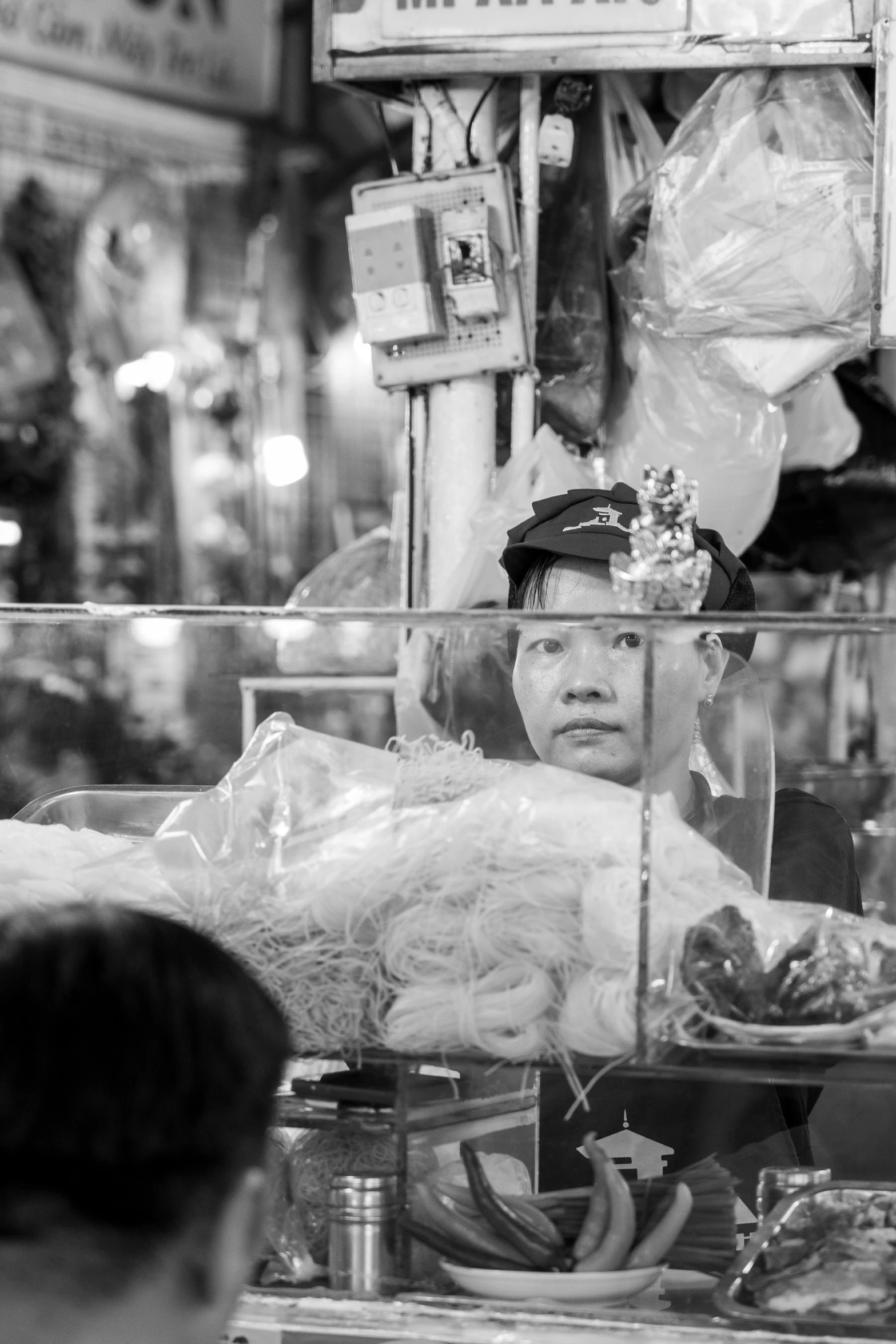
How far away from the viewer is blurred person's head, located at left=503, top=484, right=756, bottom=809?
54.9 inches

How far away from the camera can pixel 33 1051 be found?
0.87 m

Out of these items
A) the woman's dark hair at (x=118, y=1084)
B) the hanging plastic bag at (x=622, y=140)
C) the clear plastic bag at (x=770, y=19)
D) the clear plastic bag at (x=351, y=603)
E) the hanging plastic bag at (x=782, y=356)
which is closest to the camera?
the woman's dark hair at (x=118, y=1084)

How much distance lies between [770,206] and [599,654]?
129 cm

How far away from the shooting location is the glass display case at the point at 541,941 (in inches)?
49.9

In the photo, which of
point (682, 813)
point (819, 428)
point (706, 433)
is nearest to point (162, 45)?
point (819, 428)

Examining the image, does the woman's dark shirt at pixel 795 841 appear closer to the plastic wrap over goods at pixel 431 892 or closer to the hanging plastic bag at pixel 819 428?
the plastic wrap over goods at pixel 431 892

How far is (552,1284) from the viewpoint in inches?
52.0

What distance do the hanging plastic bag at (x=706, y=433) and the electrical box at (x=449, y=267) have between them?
260 mm

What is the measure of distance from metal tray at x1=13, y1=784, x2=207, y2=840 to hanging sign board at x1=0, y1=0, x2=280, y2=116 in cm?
547

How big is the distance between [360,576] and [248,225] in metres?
4.60

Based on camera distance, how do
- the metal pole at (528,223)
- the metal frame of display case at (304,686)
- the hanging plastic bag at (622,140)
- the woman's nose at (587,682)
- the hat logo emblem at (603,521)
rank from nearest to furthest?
1. the woman's nose at (587,682)
2. the hat logo emblem at (603,521)
3. the metal pole at (528,223)
4. the hanging plastic bag at (622,140)
5. the metal frame of display case at (304,686)

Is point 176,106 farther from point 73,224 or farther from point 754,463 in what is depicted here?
point 754,463

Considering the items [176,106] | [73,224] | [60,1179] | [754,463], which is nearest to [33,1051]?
[60,1179]

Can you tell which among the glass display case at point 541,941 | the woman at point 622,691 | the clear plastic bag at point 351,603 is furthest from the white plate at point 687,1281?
the clear plastic bag at point 351,603
